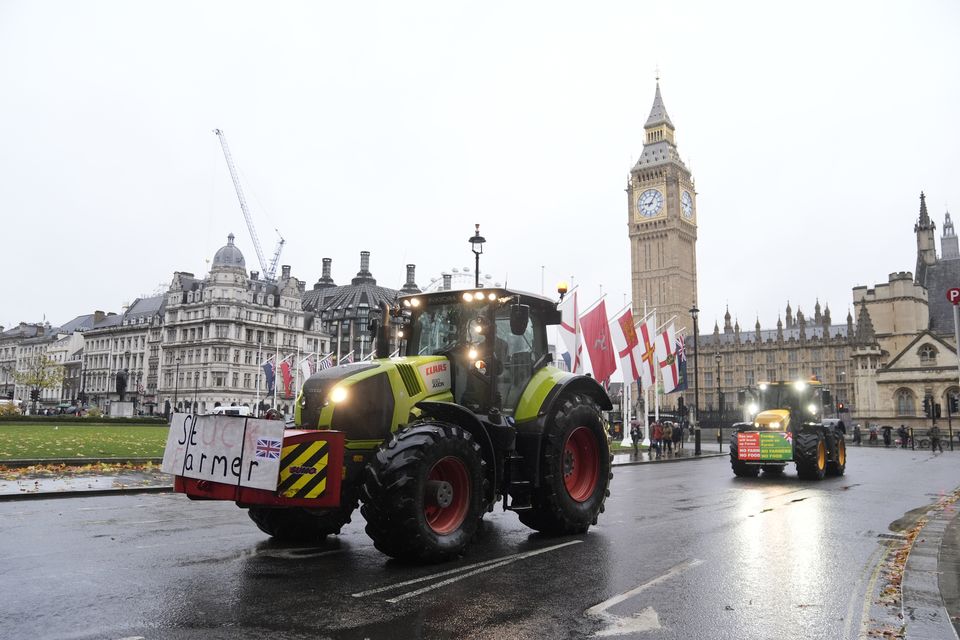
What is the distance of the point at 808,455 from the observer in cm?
1939

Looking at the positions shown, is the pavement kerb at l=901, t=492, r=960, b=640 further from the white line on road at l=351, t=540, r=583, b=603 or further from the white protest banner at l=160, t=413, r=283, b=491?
the white protest banner at l=160, t=413, r=283, b=491

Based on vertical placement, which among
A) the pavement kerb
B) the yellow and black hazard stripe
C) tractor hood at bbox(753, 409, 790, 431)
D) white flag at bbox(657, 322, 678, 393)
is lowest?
the pavement kerb

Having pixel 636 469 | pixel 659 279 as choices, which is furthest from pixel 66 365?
pixel 636 469

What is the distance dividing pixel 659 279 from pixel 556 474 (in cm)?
12256

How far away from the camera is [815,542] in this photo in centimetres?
940

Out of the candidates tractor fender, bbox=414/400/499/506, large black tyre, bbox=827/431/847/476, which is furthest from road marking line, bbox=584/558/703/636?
large black tyre, bbox=827/431/847/476

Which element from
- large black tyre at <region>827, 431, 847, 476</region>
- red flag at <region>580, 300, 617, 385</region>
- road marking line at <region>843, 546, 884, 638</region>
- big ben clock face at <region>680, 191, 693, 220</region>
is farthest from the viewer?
big ben clock face at <region>680, 191, 693, 220</region>

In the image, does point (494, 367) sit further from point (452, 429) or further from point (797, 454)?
point (797, 454)

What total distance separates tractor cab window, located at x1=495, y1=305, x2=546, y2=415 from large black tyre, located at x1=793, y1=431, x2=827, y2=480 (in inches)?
521

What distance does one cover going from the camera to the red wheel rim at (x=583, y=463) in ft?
33.4

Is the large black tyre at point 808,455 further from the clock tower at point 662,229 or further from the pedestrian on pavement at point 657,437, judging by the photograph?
the clock tower at point 662,229

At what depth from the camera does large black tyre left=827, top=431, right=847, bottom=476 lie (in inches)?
834

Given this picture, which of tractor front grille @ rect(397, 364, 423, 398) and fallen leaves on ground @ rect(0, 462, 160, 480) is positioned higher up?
tractor front grille @ rect(397, 364, 423, 398)

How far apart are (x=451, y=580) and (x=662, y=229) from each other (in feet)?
416
